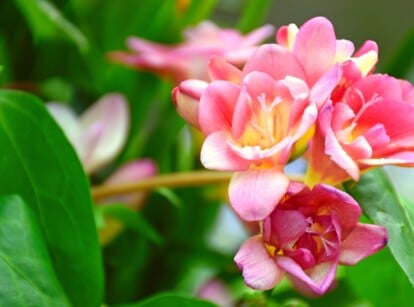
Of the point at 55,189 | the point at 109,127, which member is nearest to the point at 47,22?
the point at 109,127

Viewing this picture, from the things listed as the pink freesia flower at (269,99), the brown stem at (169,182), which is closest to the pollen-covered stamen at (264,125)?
the pink freesia flower at (269,99)

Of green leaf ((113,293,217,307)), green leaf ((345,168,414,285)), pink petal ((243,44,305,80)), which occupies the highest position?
pink petal ((243,44,305,80))

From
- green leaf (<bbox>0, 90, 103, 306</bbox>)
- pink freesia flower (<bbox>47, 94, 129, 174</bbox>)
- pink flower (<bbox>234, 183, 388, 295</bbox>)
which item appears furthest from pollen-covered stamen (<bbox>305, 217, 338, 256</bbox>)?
pink freesia flower (<bbox>47, 94, 129, 174</bbox>)

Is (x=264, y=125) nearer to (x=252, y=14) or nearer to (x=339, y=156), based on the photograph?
(x=339, y=156)

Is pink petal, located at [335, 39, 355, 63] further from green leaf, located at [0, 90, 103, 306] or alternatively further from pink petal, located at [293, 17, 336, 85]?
green leaf, located at [0, 90, 103, 306]

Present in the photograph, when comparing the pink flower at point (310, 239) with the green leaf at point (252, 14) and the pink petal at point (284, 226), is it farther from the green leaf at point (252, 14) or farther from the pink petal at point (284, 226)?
the green leaf at point (252, 14)

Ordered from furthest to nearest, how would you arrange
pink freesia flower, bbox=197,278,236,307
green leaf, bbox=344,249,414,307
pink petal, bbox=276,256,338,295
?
1. pink freesia flower, bbox=197,278,236,307
2. green leaf, bbox=344,249,414,307
3. pink petal, bbox=276,256,338,295
